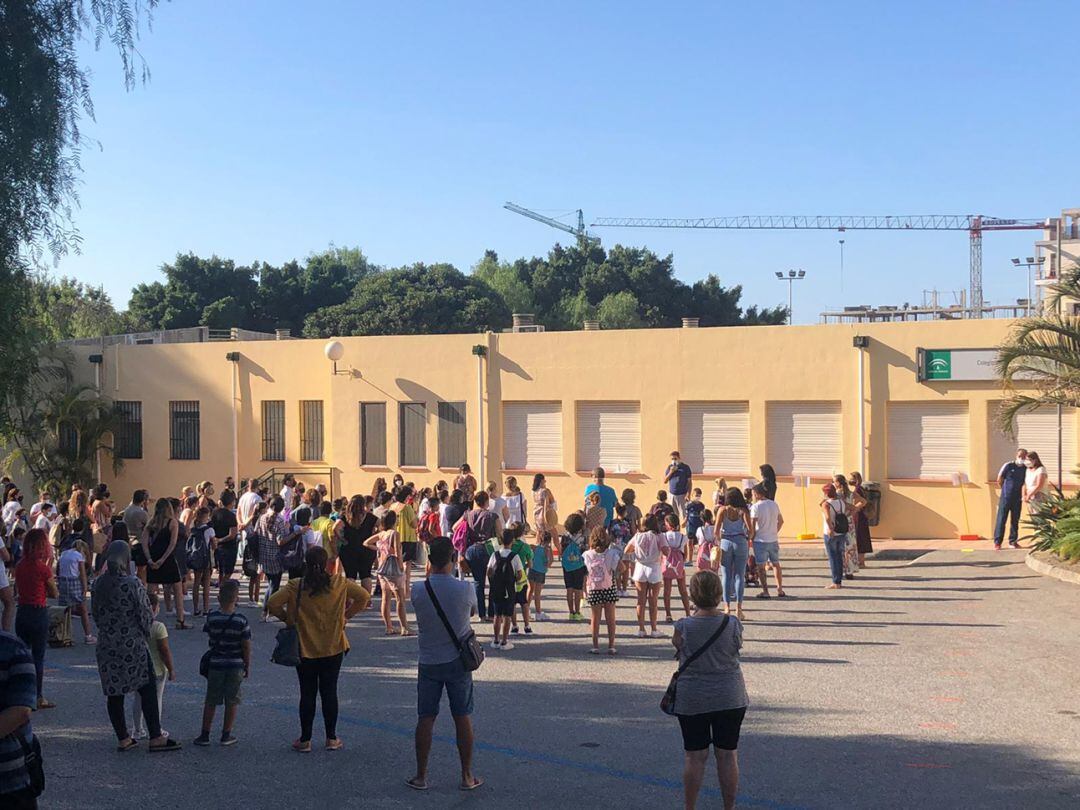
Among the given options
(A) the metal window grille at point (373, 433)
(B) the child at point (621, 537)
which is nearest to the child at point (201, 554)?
(B) the child at point (621, 537)

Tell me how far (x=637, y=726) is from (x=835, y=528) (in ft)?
26.1

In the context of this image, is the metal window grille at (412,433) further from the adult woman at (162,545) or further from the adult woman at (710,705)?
the adult woman at (710,705)

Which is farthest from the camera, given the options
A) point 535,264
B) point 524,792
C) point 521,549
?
point 535,264

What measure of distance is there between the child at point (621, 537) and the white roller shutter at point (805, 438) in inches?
264

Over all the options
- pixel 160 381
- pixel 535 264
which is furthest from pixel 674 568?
pixel 535 264

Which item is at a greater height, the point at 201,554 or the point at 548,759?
the point at 201,554

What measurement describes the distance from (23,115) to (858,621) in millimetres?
10957

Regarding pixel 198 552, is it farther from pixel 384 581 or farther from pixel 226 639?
pixel 226 639

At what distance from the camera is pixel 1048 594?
51.2ft

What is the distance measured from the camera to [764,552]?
52.2ft

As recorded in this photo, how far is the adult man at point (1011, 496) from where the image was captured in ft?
63.7

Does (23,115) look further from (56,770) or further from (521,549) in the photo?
(521,549)

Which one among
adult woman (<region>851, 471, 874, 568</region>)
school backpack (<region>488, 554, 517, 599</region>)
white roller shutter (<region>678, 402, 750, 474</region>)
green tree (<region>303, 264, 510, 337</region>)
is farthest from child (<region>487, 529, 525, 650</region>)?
green tree (<region>303, 264, 510, 337</region>)

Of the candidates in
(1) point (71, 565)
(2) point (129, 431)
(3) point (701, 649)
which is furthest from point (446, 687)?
(2) point (129, 431)
